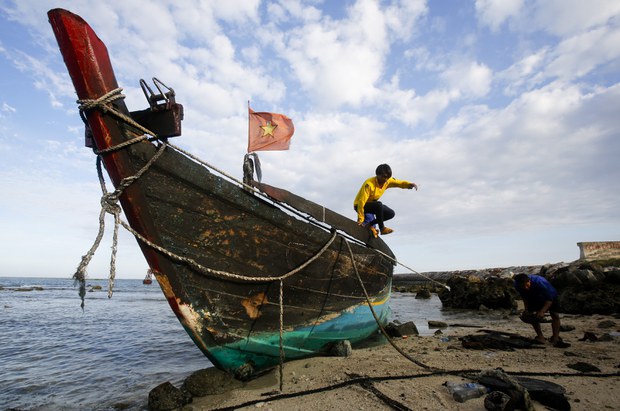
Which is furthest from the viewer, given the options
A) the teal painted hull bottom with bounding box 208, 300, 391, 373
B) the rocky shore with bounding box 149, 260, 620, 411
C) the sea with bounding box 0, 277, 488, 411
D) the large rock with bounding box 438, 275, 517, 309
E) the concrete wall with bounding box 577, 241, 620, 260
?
the concrete wall with bounding box 577, 241, 620, 260

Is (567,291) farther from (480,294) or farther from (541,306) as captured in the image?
(541,306)

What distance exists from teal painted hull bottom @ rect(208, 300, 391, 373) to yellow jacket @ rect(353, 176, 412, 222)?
1739 mm

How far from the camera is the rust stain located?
12.5 ft

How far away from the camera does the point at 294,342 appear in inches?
170

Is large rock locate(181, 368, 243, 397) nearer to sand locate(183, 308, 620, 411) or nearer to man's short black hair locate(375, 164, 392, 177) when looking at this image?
sand locate(183, 308, 620, 411)

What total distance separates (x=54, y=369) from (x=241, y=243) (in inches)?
193

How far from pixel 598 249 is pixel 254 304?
98.9 feet

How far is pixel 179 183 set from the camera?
3.31 m

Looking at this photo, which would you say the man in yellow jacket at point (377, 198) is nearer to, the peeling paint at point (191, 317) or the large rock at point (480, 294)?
the peeling paint at point (191, 317)

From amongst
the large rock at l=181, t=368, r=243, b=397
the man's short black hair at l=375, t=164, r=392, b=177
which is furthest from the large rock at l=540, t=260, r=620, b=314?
the large rock at l=181, t=368, r=243, b=397

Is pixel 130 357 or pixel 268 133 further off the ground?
pixel 268 133

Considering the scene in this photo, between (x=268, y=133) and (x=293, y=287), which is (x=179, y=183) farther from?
(x=268, y=133)

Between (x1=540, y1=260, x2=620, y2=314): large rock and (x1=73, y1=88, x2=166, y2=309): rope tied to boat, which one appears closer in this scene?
(x1=73, y1=88, x2=166, y2=309): rope tied to boat

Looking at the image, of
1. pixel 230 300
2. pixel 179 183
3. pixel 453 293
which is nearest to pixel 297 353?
pixel 230 300
